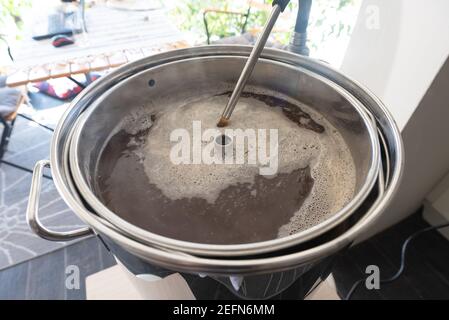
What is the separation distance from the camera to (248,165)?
2.23 ft

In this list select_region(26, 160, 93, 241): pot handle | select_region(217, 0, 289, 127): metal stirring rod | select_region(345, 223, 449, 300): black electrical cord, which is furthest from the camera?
select_region(345, 223, 449, 300): black electrical cord

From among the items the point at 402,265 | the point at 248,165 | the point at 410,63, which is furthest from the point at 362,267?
the point at 248,165

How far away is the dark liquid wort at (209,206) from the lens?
56 cm

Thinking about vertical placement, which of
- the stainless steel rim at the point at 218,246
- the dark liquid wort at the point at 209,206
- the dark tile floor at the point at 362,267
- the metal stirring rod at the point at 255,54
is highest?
the metal stirring rod at the point at 255,54

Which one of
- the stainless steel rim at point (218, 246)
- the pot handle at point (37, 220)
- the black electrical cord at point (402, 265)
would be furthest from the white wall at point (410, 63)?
the pot handle at point (37, 220)

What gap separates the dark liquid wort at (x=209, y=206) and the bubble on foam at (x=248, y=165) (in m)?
0.02

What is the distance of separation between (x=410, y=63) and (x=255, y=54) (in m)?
0.49

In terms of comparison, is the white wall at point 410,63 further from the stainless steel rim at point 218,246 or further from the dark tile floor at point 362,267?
the dark tile floor at point 362,267

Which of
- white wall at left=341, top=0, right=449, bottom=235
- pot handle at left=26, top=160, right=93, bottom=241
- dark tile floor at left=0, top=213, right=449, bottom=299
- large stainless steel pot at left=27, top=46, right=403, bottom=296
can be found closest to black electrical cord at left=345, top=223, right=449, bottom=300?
dark tile floor at left=0, top=213, right=449, bottom=299

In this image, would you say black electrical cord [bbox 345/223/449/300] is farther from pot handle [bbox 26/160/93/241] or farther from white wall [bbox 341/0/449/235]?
pot handle [bbox 26/160/93/241]

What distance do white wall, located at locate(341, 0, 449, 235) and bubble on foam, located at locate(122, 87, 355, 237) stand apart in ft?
1.01

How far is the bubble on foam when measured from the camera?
626 millimetres

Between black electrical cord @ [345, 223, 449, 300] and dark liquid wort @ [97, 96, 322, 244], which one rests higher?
dark liquid wort @ [97, 96, 322, 244]

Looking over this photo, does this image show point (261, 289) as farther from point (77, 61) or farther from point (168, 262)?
point (77, 61)
